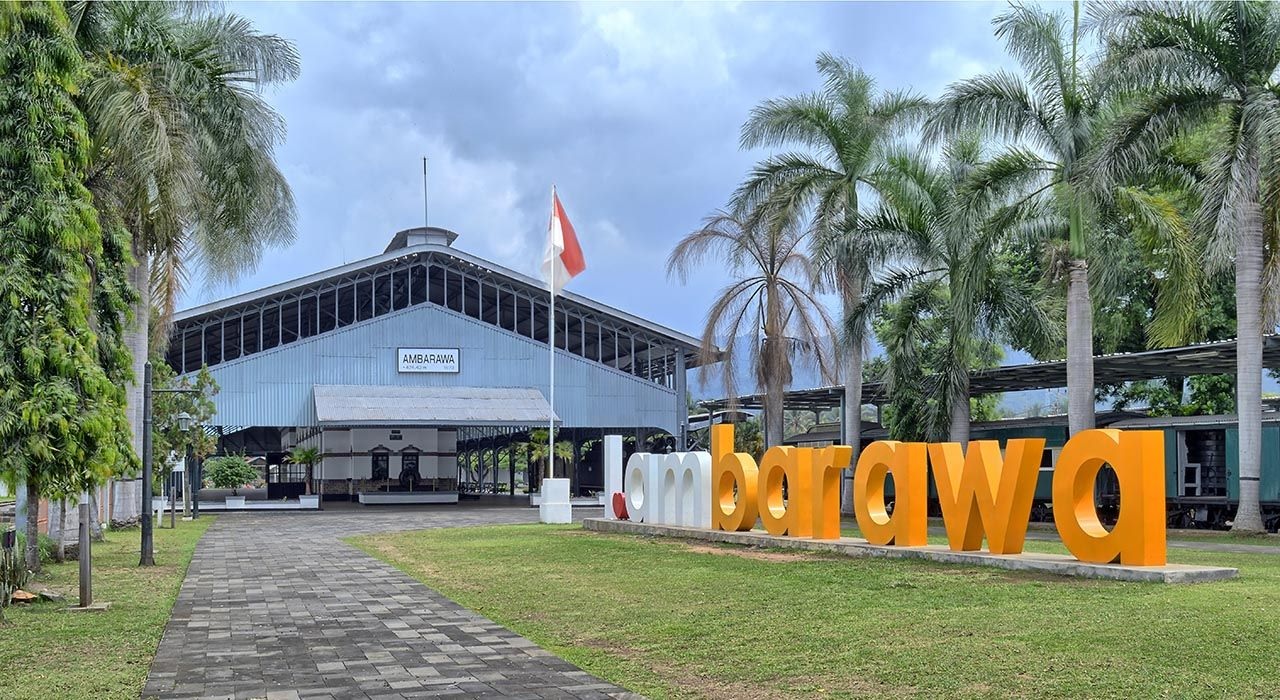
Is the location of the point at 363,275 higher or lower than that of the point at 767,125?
lower

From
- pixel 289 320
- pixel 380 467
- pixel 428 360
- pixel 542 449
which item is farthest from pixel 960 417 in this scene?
pixel 289 320

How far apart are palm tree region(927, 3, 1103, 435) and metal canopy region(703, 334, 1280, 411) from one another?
146 cm

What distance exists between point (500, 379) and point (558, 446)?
26.1 ft

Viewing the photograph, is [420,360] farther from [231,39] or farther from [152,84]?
[152,84]

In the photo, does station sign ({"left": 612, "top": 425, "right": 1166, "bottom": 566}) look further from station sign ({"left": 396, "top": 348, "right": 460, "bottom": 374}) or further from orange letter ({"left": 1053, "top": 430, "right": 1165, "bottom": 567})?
station sign ({"left": 396, "top": 348, "right": 460, "bottom": 374})

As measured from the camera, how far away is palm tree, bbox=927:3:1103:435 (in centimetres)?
2309

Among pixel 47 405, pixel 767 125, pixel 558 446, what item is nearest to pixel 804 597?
pixel 47 405

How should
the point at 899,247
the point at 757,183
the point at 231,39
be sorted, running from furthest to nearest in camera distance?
the point at 757,183, the point at 899,247, the point at 231,39

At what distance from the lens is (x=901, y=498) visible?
637 inches

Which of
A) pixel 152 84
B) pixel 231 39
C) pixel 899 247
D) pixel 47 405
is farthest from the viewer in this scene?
pixel 899 247

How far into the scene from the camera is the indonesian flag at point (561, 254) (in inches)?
1090

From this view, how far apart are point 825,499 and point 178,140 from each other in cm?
1166

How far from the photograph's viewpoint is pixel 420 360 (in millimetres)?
40812

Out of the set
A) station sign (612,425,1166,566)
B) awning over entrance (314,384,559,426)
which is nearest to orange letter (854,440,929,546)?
station sign (612,425,1166,566)
